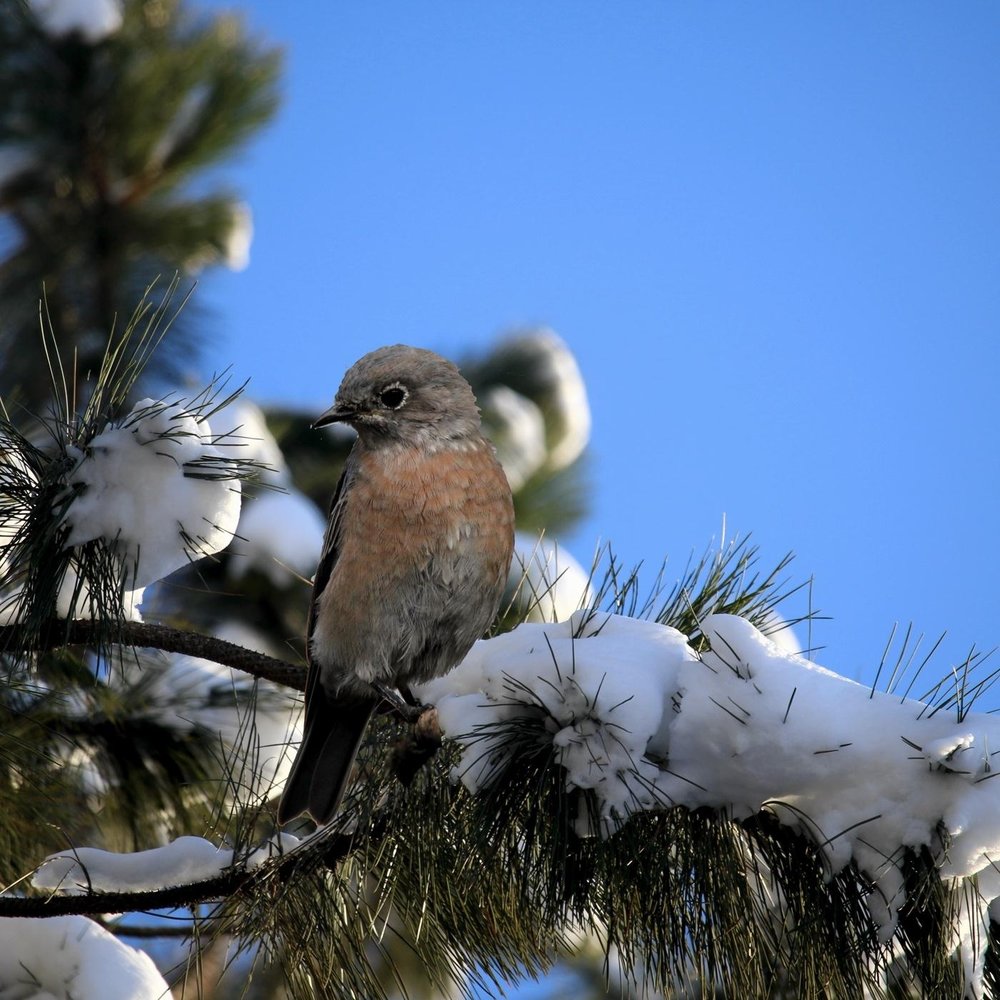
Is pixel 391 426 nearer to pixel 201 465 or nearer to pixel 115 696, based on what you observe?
pixel 201 465

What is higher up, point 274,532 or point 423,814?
point 274,532

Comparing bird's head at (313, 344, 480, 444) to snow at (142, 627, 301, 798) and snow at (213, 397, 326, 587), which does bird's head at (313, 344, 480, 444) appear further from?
snow at (213, 397, 326, 587)

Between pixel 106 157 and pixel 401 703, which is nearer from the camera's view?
pixel 401 703

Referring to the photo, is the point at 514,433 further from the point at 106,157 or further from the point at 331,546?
A: the point at 331,546

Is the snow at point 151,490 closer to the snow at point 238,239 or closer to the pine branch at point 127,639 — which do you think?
the pine branch at point 127,639

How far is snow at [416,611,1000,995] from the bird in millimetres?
922

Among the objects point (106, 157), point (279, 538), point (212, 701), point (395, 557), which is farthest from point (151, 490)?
point (106, 157)

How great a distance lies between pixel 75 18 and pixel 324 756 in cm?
517

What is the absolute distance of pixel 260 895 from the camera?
7.92 feet

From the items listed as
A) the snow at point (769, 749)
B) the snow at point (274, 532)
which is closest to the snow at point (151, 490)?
the snow at point (769, 749)

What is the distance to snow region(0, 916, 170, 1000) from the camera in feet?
9.50

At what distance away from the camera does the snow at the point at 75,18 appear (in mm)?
6766

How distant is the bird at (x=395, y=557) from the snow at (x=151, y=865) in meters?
0.53

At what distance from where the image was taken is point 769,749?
2018 mm
